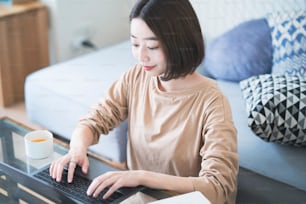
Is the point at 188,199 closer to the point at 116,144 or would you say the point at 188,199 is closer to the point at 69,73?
the point at 116,144

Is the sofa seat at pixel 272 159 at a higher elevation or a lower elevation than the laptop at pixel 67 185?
lower

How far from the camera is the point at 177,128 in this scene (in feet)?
2.94

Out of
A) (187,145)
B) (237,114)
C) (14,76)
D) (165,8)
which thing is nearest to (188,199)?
(187,145)

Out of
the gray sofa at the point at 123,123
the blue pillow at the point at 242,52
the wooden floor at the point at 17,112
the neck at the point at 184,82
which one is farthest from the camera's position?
the wooden floor at the point at 17,112

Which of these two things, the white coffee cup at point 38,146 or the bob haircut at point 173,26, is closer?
the bob haircut at point 173,26

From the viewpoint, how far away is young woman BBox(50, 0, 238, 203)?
31.1 inches

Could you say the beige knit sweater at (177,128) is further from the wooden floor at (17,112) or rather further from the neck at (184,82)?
the wooden floor at (17,112)

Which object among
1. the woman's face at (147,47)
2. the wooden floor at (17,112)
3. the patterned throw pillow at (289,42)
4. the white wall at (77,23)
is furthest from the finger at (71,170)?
the white wall at (77,23)

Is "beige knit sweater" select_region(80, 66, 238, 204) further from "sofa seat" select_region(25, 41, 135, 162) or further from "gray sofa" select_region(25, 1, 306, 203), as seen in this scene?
"sofa seat" select_region(25, 41, 135, 162)

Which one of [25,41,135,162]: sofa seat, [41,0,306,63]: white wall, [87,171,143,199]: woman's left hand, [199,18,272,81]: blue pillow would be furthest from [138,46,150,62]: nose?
[41,0,306,63]: white wall

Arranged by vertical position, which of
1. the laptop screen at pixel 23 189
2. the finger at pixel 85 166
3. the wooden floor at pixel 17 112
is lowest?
the wooden floor at pixel 17 112

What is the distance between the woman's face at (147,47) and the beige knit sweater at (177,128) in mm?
87

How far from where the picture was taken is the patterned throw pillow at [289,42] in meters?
1.24

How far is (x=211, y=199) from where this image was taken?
781mm
